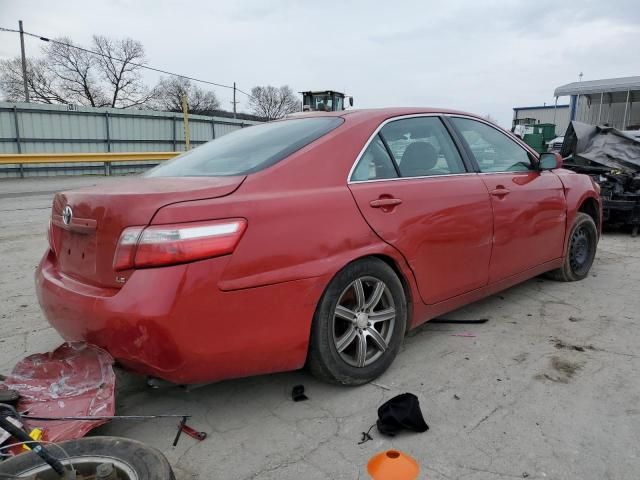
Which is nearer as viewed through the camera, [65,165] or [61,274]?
[61,274]

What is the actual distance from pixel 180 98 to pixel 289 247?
55.4 m

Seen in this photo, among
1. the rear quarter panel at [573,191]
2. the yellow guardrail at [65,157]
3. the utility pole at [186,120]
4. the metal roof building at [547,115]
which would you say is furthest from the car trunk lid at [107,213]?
the metal roof building at [547,115]

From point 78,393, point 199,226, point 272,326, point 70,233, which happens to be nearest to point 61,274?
point 70,233

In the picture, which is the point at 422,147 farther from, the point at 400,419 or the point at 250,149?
the point at 400,419

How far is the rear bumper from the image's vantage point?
2.00m

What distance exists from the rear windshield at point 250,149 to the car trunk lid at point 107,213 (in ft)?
0.69

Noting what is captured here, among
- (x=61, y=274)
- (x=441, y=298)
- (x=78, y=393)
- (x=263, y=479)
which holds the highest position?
(x=61, y=274)

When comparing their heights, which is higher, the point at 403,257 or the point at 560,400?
the point at 403,257

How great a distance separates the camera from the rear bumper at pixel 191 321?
2.00m

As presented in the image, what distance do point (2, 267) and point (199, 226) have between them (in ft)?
13.8

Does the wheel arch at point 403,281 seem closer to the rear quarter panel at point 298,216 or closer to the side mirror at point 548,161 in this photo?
the rear quarter panel at point 298,216

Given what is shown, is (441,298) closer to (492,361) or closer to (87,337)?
(492,361)

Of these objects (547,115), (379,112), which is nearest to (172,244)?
(379,112)

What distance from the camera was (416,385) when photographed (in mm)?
2730
